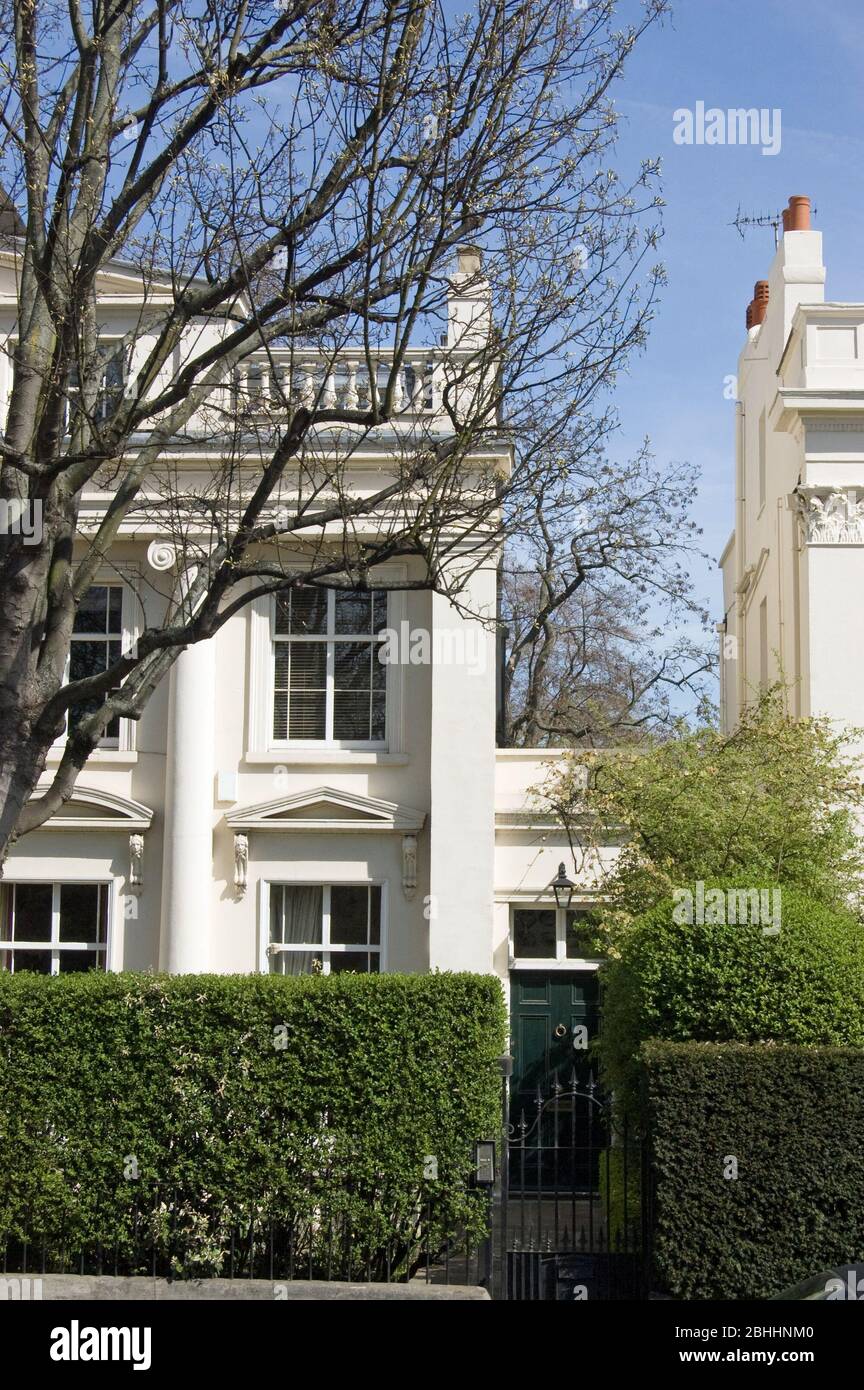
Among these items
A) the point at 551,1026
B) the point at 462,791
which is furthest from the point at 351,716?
the point at 551,1026

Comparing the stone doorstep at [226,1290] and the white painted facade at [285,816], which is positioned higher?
the white painted facade at [285,816]

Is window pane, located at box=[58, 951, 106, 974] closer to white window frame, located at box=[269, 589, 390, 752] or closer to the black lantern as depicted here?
white window frame, located at box=[269, 589, 390, 752]

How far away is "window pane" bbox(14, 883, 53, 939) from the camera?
2055 centimetres

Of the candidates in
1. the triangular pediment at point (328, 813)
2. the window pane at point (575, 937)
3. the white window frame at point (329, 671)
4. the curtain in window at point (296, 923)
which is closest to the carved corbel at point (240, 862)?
the triangular pediment at point (328, 813)

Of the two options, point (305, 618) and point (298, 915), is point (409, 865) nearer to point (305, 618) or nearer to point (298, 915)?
point (298, 915)

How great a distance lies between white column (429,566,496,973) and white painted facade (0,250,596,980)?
0.02 meters

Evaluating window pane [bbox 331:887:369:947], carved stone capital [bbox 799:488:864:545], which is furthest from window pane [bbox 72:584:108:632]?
carved stone capital [bbox 799:488:864:545]

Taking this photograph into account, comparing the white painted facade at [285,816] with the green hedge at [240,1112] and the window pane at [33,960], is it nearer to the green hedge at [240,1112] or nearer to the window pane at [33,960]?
the window pane at [33,960]

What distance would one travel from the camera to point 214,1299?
39.6ft

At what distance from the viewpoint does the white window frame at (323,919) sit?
792 inches

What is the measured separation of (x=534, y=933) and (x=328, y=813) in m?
3.24

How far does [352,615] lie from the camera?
2086 centimetres

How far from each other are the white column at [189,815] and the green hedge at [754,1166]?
356 inches
